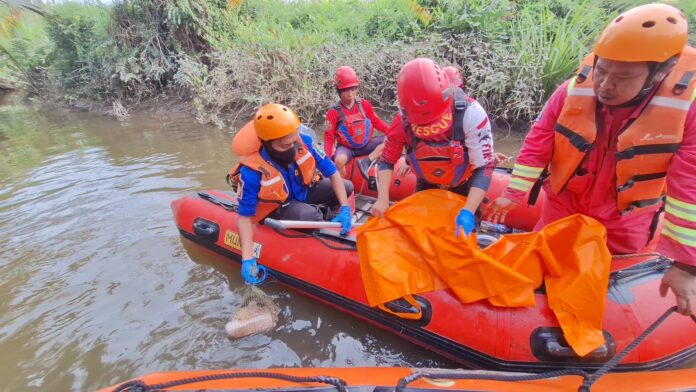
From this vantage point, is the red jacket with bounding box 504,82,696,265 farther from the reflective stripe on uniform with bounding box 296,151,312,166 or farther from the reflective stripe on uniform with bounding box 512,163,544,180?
the reflective stripe on uniform with bounding box 296,151,312,166

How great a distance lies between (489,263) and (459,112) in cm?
90

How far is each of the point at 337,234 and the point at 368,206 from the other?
113 cm

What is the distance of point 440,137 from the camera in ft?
7.77

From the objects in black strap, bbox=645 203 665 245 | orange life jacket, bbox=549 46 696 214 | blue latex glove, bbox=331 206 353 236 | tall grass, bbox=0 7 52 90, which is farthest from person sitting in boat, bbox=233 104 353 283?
tall grass, bbox=0 7 52 90

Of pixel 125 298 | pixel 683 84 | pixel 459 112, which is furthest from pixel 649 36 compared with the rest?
pixel 125 298

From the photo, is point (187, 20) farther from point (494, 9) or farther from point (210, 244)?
point (210, 244)

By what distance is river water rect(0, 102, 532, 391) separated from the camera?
2523mm

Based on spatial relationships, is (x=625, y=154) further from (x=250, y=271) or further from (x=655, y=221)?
(x=250, y=271)

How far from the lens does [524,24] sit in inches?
233

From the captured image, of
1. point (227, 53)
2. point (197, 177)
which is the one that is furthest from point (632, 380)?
point (227, 53)

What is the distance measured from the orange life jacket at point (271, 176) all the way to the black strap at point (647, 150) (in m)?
2.03

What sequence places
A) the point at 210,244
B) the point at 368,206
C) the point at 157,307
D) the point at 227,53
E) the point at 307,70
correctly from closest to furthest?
the point at 157,307, the point at 210,244, the point at 368,206, the point at 307,70, the point at 227,53

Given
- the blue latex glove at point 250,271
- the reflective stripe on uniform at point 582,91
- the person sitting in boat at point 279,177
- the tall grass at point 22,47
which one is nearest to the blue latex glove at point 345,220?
the person sitting in boat at point 279,177

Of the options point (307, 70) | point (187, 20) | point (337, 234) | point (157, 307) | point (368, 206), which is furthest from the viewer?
point (187, 20)
